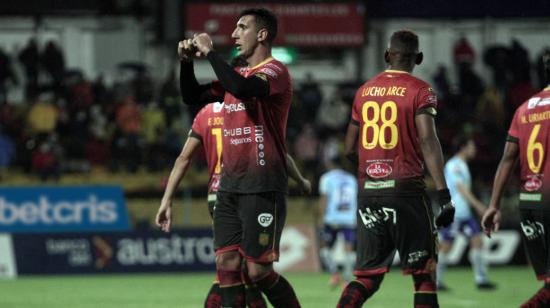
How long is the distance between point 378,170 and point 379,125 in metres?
0.33

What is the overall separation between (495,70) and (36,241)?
A: 15.8 metres

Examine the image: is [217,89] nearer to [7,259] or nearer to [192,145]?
[192,145]

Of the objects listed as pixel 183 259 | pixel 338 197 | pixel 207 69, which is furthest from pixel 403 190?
pixel 207 69

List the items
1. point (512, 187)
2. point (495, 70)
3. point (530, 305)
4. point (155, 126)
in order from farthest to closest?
point (495, 70), point (155, 126), point (512, 187), point (530, 305)

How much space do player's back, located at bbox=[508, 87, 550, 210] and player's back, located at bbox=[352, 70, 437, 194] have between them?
2.44 feet

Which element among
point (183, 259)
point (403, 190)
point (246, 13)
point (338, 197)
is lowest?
point (183, 259)

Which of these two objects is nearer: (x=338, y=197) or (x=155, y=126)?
(x=338, y=197)

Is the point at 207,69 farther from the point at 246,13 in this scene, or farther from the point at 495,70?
the point at 246,13

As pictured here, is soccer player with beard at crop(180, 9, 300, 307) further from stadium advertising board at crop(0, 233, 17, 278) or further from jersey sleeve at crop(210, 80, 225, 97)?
stadium advertising board at crop(0, 233, 17, 278)

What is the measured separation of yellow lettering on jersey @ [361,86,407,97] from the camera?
8.25m

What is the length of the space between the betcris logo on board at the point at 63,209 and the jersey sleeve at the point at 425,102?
1338 centimetres

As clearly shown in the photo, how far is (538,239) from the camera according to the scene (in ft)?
27.0

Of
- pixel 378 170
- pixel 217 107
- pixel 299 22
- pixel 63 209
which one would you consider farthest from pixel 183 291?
pixel 299 22

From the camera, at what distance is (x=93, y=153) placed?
26.1m
